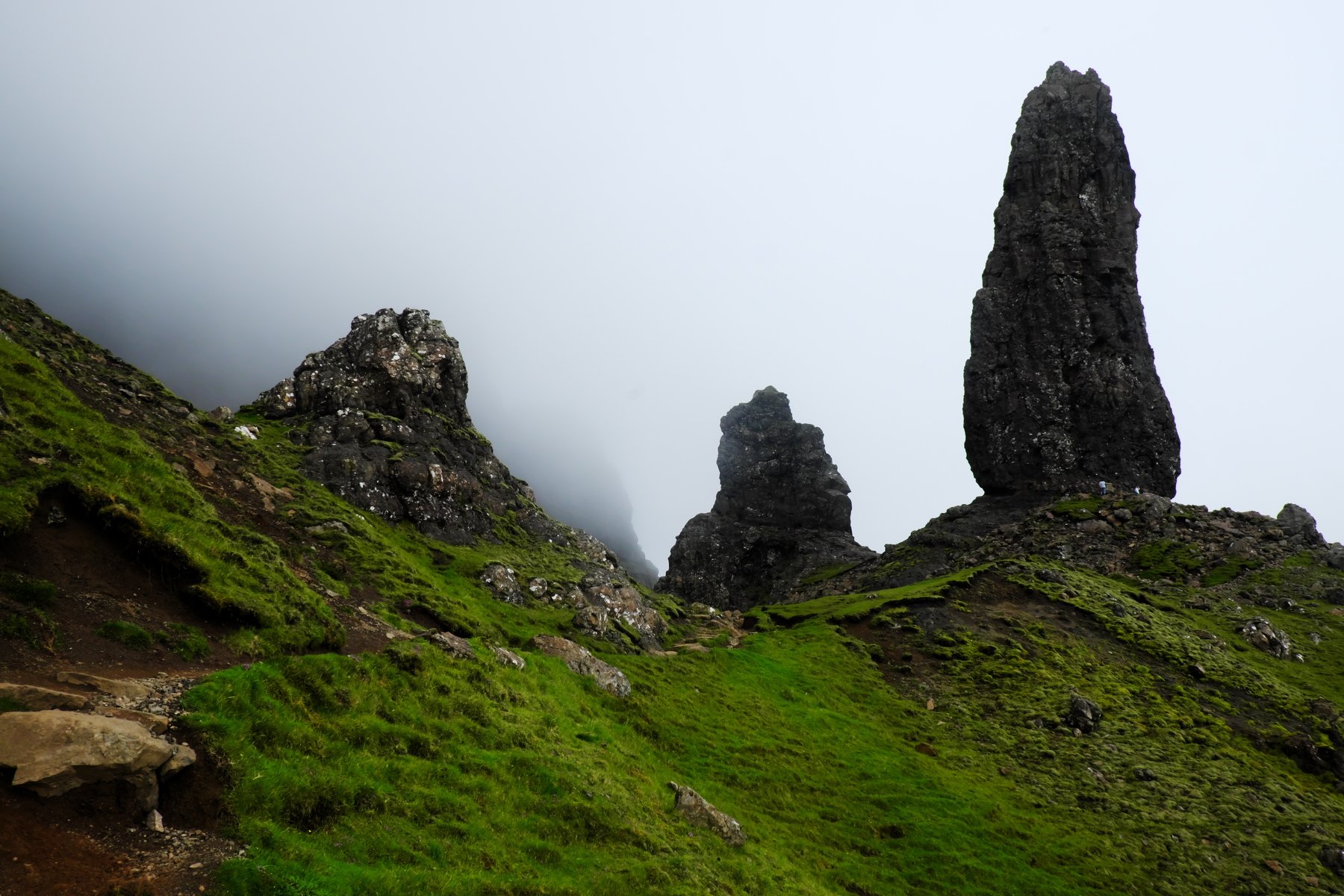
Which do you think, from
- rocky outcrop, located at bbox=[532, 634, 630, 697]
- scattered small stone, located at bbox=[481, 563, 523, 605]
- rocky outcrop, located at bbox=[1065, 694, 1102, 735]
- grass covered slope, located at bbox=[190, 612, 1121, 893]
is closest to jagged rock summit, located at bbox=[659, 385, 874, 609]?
rocky outcrop, located at bbox=[1065, 694, 1102, 735]

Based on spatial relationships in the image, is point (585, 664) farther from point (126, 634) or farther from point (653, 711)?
point (126, 634)

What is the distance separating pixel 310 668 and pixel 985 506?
9259 centimetres

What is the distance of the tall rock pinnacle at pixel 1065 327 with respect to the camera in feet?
288

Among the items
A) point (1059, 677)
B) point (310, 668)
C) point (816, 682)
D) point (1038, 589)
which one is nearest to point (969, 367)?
point (1038, 589)

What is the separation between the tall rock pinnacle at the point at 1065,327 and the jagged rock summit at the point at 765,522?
1031 inches

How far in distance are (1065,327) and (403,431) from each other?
9078cm

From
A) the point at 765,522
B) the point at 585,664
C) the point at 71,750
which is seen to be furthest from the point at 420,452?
the point at 765,522

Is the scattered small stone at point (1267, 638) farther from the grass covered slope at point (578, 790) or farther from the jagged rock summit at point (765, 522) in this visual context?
the jagged rock summit at point (765, 522)

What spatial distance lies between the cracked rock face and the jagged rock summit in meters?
47.2

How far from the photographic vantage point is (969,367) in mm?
99188

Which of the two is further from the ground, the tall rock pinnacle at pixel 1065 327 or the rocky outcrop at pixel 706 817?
the tall rock pinnacle at pixel 1065 327

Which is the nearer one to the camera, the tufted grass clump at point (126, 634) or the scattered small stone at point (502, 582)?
the tufted grass clump at point (126, 634)

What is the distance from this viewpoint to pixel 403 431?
59.1m

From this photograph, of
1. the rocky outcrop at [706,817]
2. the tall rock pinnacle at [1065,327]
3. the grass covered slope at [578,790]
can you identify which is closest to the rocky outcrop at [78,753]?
the grass covered slope at [578,790]
